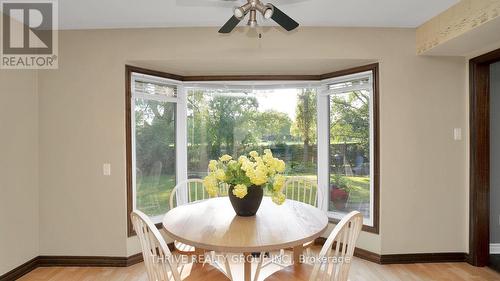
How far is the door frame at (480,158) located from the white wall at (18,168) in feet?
14.4

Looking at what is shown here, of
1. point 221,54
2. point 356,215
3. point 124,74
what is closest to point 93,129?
point 124,74

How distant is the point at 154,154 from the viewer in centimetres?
331

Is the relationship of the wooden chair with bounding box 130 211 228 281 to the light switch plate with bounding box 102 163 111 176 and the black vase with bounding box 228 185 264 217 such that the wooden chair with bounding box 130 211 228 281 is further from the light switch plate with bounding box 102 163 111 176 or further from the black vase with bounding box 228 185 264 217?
the light switch plate with bounding box 102 163 111 176

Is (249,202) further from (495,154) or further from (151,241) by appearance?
(495,154)

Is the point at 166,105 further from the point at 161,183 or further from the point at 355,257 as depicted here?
the point at 355,257

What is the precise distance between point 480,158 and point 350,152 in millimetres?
1227

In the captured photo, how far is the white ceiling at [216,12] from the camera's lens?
2.39m

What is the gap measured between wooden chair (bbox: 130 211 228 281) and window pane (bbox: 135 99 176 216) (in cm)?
168

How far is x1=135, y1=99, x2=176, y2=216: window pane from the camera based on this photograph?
3180 mm

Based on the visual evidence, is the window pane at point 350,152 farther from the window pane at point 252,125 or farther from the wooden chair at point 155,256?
the wooden chair at point 155,256

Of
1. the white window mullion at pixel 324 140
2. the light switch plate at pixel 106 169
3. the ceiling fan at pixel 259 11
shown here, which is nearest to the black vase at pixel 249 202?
the ceiling fan at pixel 259 11

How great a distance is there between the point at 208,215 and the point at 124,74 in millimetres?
1787

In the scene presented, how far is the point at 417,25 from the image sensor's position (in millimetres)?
2863

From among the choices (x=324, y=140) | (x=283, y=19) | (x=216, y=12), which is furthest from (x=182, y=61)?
(x=324, y=140)
